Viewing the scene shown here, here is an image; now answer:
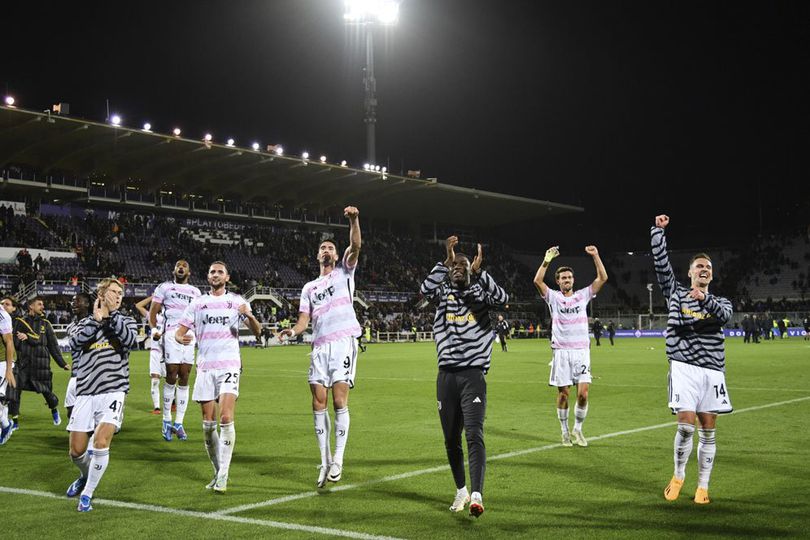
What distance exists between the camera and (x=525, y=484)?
8156mm

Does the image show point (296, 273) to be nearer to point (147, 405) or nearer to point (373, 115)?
point (373, 115)

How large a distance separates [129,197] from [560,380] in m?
50.0

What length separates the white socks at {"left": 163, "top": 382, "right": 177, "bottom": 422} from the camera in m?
11.7

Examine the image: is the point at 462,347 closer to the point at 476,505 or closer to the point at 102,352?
the point at 476,505

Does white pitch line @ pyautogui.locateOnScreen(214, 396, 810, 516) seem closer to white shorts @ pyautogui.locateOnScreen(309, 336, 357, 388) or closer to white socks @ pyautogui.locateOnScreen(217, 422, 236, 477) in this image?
white socks @ pyautogui.locateOnScreen(217, 422, 236, 477)

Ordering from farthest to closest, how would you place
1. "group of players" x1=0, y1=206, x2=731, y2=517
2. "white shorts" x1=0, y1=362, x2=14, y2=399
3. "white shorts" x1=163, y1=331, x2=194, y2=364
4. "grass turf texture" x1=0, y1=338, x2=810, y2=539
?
"white shorts" x1=163, y1=331, x2=194, y2=364 → "white shorts" x1=0, y1=362, x2=14, y2=399 → "group of players" x1=0, y1=206, x2=731, y2=517 → "grass turf texture" x1=0, y1=338, x2=810, y2=539

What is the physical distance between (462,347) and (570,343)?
458cm

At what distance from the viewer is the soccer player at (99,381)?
737 centimetres

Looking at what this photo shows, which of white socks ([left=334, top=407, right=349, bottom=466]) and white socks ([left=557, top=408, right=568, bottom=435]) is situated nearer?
white socks ([left=334, top=407, right=349, bottom=466])

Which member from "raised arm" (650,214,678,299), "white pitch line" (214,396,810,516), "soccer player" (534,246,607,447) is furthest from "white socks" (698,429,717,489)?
"soccer player" (534,246,607,447)

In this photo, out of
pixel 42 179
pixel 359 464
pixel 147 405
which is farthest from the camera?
pixel 42 179

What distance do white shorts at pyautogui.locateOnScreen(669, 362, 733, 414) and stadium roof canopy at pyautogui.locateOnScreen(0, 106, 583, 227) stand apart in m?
40.6

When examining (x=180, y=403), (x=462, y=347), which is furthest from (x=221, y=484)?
(x=180, y=403)

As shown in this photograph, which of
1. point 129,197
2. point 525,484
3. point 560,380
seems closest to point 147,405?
point 560,380
